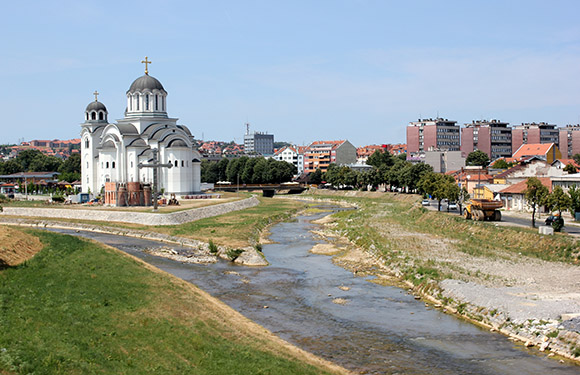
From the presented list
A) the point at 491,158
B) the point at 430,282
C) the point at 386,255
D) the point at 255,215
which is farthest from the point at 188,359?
the point at 491,158

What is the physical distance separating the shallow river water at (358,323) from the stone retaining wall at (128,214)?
62.4 feet

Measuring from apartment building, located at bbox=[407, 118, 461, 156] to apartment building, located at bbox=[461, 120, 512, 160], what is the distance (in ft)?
8.78

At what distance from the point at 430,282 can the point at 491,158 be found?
134 meters

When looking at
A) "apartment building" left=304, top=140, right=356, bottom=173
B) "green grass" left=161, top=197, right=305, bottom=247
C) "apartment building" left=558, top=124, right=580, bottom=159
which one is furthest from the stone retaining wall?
"apartment building" left=558, top=124, right=580, bottom=159

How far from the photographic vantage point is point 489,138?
156625 millimetres

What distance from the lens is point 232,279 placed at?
33250 millimetres

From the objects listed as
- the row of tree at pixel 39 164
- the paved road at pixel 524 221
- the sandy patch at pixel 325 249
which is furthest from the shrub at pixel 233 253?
the row of tree at pixel 39 164

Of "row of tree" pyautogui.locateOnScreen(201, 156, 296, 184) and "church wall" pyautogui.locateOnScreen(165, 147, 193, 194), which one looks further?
"row of tree" pyautogui.locateOnScreen(201, 156, 296, 184)

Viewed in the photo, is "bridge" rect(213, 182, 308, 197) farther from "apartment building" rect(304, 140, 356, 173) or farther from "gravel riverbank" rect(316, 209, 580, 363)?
"gravel riverbank" rect(316, 209, 580, 363)

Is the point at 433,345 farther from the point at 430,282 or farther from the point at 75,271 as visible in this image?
the point at 75,271

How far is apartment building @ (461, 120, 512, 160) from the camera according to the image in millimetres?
156875

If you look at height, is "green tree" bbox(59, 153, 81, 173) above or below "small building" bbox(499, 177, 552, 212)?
above

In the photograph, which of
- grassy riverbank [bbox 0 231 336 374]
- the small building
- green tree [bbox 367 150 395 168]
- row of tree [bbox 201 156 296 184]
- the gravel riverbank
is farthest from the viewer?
green tree [bbox 367 150 395 168]

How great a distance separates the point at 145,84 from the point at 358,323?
68.7m
